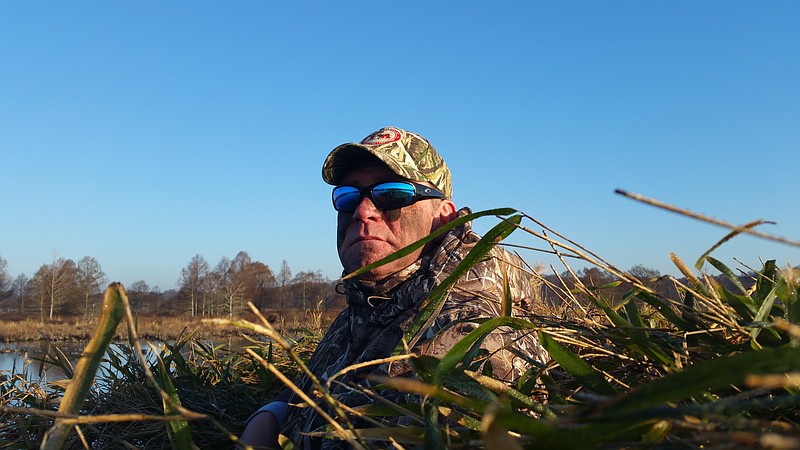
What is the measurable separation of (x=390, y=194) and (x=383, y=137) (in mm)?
325

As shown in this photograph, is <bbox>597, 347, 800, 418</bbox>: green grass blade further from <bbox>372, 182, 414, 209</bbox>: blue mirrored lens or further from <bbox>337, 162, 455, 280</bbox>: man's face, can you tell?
<bbox>372, 182, 414, 209</bbox>: blue mirrored lens

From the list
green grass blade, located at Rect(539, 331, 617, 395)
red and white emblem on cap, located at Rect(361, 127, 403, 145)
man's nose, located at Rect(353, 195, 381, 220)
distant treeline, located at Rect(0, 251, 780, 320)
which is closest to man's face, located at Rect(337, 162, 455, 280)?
man's nose, located at Rect(353, 195, 381, 220)

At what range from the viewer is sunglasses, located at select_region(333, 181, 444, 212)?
2.52 metres

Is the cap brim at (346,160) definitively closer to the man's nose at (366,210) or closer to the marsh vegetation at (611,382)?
the man's nose at (366,210)

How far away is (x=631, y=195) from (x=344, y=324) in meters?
2.47

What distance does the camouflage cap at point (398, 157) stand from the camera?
253 cm

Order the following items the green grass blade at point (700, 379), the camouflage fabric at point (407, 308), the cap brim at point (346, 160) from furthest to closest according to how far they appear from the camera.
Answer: the cap brim at point (346, 160), the camouflage fabric at point (407, 308), the green grass blade at point (700, 379)

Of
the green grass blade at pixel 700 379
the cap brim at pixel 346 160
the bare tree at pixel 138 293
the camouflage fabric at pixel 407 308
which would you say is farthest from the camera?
the bare tree at pixel 138 293

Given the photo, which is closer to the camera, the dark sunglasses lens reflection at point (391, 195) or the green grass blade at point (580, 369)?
the green grass blade at point (580, 369)

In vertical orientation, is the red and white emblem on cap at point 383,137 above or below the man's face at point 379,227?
above

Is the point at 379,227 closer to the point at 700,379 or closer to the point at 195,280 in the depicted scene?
the point at 700,379

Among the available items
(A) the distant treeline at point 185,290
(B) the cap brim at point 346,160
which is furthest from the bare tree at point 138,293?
(B) the cap brim at point 346,160

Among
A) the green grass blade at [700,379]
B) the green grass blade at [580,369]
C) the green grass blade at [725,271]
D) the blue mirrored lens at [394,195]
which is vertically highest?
the blue mirrored lens at [394,195]

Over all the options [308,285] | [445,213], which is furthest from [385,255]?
[308,285]
